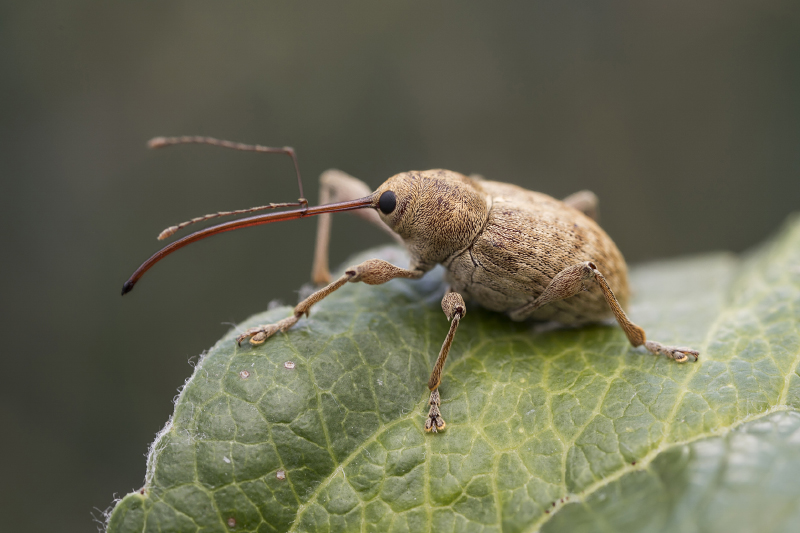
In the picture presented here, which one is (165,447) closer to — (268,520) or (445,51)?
(268,520)

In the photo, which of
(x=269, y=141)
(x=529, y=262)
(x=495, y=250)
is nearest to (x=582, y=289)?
(x=529, y=262)

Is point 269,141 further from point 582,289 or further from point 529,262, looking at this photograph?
point 582,289

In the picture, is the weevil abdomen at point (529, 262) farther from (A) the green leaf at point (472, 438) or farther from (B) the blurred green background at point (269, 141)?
(B) the blurred green background at point (269, 141)

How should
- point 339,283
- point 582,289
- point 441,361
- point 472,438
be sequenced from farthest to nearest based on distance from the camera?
1. point 582,289
2. point 339,283
3. point 441,361
4. point 472,438

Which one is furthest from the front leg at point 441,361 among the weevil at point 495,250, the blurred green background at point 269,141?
the blurred green background at point 269,141

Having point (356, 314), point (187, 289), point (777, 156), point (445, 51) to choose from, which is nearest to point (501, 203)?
point (356, 314)
